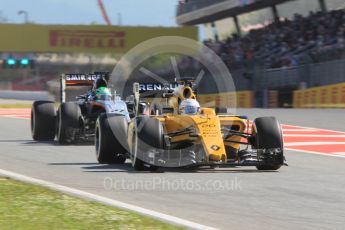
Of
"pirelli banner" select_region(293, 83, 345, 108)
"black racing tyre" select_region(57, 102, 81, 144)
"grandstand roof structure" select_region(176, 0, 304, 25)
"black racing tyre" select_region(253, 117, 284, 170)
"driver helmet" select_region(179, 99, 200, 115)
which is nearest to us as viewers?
"black racing tyre" select_region(253, 117, 284, 170)

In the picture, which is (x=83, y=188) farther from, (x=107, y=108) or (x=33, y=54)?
(x=33, y=54)

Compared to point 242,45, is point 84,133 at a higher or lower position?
lower

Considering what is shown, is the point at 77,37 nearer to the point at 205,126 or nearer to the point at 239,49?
the point at 239,49

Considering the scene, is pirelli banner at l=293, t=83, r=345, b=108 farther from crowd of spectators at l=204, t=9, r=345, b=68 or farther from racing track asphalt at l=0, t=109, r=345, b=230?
racing track asphalt at l=0, t=109, r=345, b=230

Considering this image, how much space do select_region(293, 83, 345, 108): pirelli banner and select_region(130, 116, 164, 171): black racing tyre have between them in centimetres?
1657

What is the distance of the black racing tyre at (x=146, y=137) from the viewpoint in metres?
10.0

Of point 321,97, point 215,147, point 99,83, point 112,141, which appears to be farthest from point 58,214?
point 321,97

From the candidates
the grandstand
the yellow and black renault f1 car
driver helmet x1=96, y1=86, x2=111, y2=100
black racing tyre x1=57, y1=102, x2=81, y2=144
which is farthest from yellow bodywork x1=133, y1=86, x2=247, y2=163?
the grandstand

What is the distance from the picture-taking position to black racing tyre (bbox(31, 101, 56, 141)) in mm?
15547

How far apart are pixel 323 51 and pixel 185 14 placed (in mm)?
20332

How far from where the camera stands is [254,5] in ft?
131

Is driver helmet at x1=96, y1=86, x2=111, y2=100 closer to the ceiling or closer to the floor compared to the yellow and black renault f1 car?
closer to the ceiling

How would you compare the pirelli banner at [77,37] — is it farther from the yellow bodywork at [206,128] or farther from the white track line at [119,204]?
the white track line at [119,204]

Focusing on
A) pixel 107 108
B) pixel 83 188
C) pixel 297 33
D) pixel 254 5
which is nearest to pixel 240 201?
pixel 83 188
